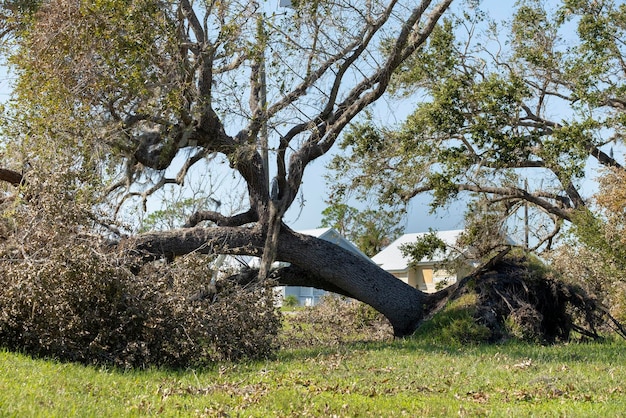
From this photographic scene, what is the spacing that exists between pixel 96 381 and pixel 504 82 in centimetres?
1431

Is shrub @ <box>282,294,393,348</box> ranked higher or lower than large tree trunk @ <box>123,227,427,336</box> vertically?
lower

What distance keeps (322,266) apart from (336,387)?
7005mm

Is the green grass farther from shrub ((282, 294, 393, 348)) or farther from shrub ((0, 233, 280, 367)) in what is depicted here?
shrub ((282, 294, 393, 348))

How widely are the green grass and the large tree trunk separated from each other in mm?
3808

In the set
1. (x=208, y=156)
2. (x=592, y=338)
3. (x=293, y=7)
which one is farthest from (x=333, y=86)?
(x=592, y=338)

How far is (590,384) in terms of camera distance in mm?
9086

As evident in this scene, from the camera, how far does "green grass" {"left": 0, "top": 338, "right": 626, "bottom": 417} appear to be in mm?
7320

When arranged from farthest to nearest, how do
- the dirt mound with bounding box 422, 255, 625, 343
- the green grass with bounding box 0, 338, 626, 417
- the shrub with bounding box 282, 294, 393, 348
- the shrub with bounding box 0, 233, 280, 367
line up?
the shrub with bounding box 282, 294, 393, 348, the dirt mound with bounding box 422, 255, 625, 343, the shrub with bounding box 0, 233, 280, 367, the green grass with bounding box 0, 338, 626, 417

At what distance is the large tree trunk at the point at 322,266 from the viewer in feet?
47.8

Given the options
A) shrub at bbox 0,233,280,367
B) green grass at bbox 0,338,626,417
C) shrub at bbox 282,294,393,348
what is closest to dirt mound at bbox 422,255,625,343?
shrub at bbox 282,294,393,348

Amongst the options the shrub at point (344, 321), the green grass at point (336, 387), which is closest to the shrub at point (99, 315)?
the green grass at point (336, 387)

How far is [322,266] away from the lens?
50.8ft

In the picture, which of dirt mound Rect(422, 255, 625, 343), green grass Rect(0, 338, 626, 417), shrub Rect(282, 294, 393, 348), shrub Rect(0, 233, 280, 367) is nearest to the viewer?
green grass Rect(0, 338, 626, 417)

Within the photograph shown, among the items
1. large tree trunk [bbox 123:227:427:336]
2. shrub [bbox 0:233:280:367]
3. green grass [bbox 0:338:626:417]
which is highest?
large tree trunk [bbox 123:227:427:336]
